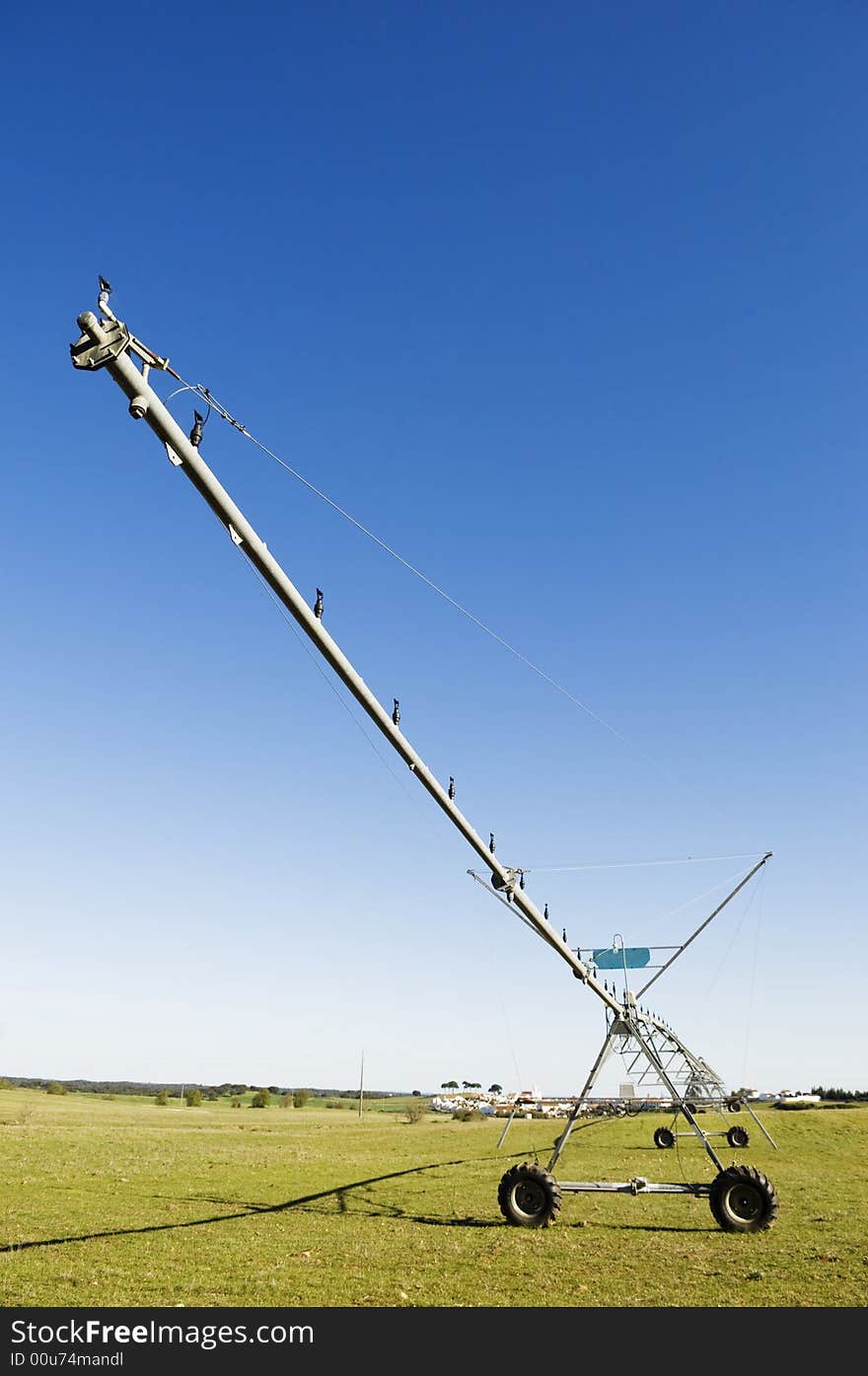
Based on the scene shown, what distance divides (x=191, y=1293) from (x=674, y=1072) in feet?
51.2

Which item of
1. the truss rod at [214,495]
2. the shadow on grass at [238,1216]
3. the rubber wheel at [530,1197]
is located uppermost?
the truss rod at [214,495]

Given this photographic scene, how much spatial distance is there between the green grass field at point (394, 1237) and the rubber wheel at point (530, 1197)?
14.3 inches

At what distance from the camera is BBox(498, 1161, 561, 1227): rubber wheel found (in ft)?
57.1

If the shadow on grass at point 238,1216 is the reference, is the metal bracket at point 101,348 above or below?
above

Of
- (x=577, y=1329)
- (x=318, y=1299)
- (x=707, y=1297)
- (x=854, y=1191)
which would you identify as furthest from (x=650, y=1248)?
(x=854, y=1191)

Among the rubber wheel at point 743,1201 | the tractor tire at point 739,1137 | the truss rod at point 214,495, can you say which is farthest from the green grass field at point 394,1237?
the truss rod at point 214,495

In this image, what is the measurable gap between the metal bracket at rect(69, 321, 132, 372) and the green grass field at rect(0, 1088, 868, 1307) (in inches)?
470

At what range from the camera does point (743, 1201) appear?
1711 cm

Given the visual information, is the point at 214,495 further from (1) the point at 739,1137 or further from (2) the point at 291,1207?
(1) the point at 739,1137

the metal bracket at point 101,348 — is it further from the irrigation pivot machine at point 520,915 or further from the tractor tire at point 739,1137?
the tractor tire at point 739,1137

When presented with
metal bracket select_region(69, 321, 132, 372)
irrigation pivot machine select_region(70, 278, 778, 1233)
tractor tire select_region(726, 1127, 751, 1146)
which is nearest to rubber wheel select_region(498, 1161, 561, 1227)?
irrigation pivot machine select_region(70, 278, 778, 1233)

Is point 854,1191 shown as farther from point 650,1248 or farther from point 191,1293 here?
point 191,1293

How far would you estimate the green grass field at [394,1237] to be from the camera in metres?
12.0

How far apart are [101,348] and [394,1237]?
1732 centimetres
